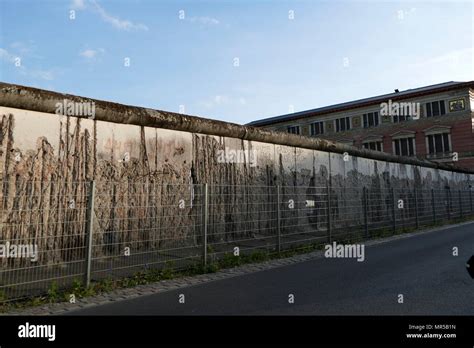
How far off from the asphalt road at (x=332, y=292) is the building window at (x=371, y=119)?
43.7 m

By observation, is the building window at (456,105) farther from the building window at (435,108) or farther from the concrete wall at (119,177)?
the concrete wall at (119,177)

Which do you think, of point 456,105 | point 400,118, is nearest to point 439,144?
point 456,105

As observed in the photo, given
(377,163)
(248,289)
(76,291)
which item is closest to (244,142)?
(248,289)

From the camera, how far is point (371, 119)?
5016cm

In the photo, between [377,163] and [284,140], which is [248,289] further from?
[377,163]

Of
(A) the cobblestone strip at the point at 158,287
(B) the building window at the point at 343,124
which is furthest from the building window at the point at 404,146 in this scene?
(A) the cobblestone strip at the point at 158,287

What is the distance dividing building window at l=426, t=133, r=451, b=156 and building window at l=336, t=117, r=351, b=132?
10275 millimetres

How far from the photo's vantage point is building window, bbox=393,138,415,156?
4662cm

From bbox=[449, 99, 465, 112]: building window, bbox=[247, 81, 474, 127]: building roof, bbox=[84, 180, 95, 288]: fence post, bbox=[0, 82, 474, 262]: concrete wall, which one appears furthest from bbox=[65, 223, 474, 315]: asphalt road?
bbox=[247, 81, 474, 127]: building roof

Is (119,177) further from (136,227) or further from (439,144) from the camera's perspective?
(439,144)

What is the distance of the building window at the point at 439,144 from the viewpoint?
1725 inches

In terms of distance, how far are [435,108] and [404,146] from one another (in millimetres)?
5492
